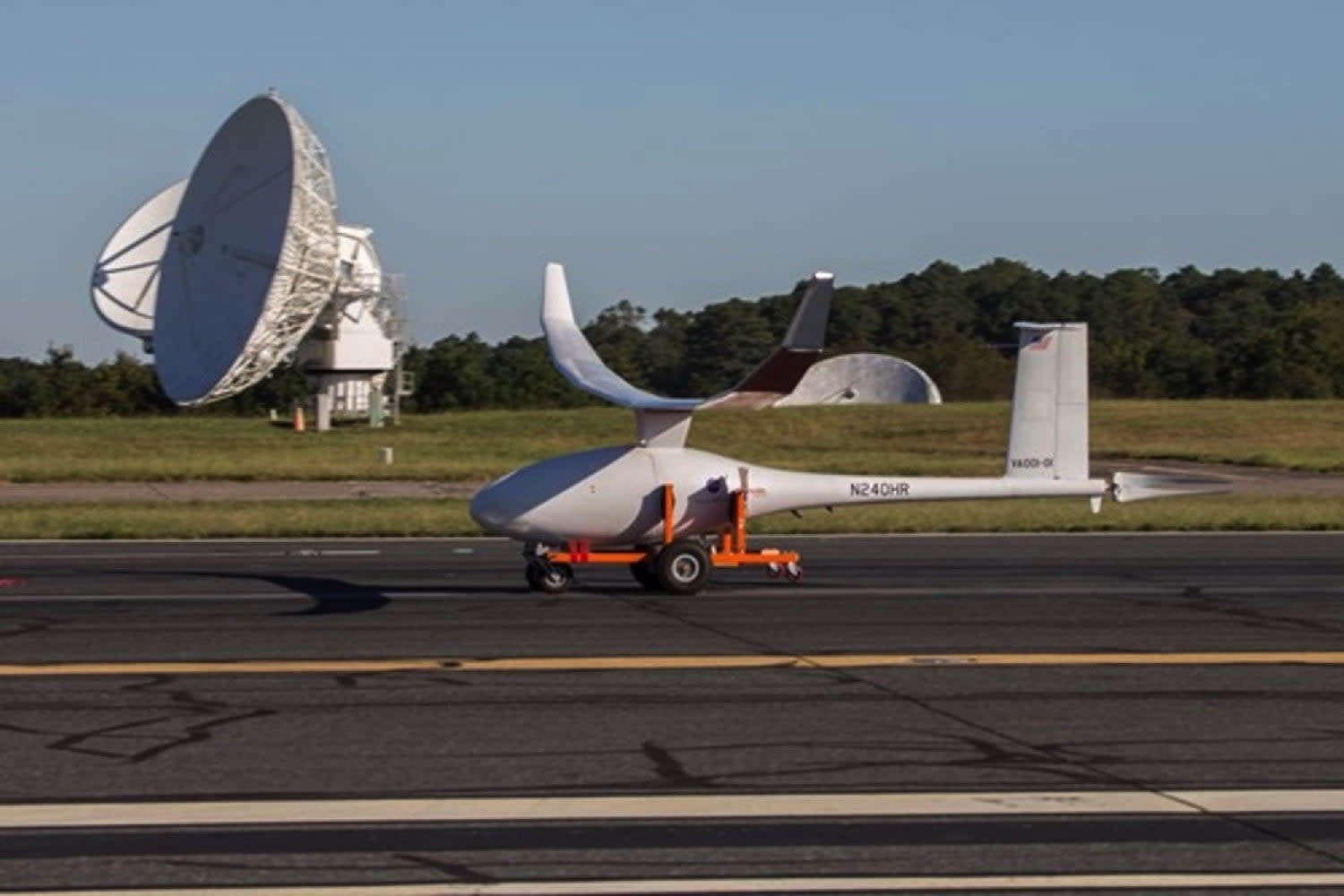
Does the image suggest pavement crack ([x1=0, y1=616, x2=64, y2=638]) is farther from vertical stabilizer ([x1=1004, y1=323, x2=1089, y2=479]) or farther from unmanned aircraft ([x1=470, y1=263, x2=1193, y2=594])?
vertical stabilizer ([x1=1004, y1=323, x2=1089, y2=479])

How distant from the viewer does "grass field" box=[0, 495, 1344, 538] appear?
30078 mm

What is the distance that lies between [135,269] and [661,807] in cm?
A: 5312

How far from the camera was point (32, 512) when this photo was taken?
33938 millimetres

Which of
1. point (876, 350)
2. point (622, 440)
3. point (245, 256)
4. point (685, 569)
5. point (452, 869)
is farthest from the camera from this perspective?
point (876, 350)

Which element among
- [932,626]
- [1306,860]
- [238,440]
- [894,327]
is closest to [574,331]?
[932,626]

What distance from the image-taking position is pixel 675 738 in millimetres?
11898

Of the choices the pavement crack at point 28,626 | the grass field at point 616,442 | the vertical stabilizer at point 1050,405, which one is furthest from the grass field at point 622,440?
the pavement crack at point 28,626

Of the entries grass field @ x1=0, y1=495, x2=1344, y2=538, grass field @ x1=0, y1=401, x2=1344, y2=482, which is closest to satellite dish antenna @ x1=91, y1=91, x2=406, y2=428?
grass field @ x1=0, y1=401, x2=1344, y2=482

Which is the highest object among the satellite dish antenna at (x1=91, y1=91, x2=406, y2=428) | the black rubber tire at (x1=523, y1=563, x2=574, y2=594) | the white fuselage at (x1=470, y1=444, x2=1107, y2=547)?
the satellite dish antenna at (x1=91, y1=91, x2=406, y2=428)

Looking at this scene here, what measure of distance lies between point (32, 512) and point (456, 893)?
1078 inches

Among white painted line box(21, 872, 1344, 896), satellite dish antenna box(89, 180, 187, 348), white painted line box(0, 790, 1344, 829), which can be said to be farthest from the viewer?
satellite dish antenna box(89, 180, 187, 348)

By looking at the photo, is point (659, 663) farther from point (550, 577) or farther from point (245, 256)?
point (245, 256)

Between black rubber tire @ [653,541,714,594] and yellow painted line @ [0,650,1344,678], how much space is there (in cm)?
433

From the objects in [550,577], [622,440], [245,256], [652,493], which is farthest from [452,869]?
[622,440]
